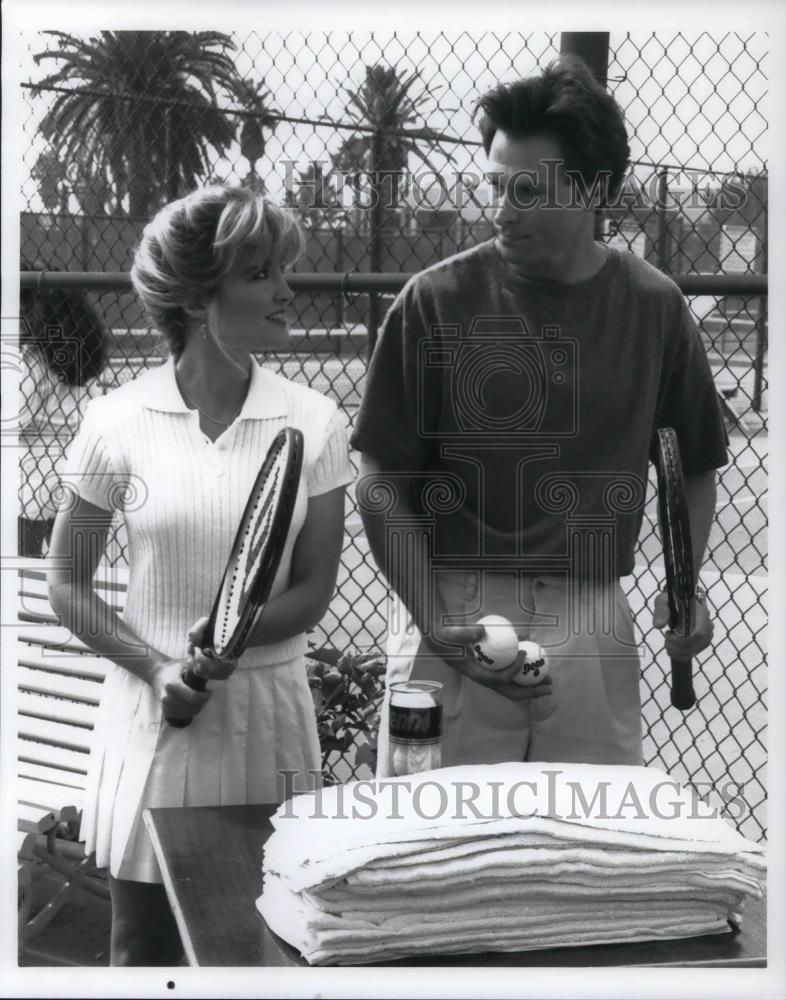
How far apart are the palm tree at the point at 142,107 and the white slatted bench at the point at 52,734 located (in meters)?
0.51

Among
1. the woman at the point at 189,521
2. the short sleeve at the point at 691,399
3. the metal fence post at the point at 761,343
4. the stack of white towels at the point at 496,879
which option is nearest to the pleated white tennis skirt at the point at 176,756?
the woman at the point at 189,521

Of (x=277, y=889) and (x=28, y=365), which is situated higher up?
(x=28, y=365)

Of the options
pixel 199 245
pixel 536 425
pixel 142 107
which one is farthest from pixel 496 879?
pixel 142 107

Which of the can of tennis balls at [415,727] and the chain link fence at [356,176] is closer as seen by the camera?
the can of tennis balls at [415,727]

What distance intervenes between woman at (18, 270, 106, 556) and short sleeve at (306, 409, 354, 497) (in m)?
0.31

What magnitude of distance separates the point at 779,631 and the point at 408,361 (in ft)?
1.86

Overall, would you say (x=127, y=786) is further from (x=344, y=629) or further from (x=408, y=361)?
(x=408, y=361)

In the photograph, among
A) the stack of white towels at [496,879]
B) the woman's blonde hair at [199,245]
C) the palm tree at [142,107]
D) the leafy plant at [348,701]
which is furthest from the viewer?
the leafy plant at [348,701]

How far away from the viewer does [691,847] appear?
1.17 metres

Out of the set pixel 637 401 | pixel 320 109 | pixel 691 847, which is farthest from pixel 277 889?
pixel 320 109

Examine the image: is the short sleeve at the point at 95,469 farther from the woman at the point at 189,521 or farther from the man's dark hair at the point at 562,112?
the man's dark hair at the point at 562,112

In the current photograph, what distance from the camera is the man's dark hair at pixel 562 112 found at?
4.97 feet

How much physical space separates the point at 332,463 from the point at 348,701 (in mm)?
383

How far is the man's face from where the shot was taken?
5.02 feet
